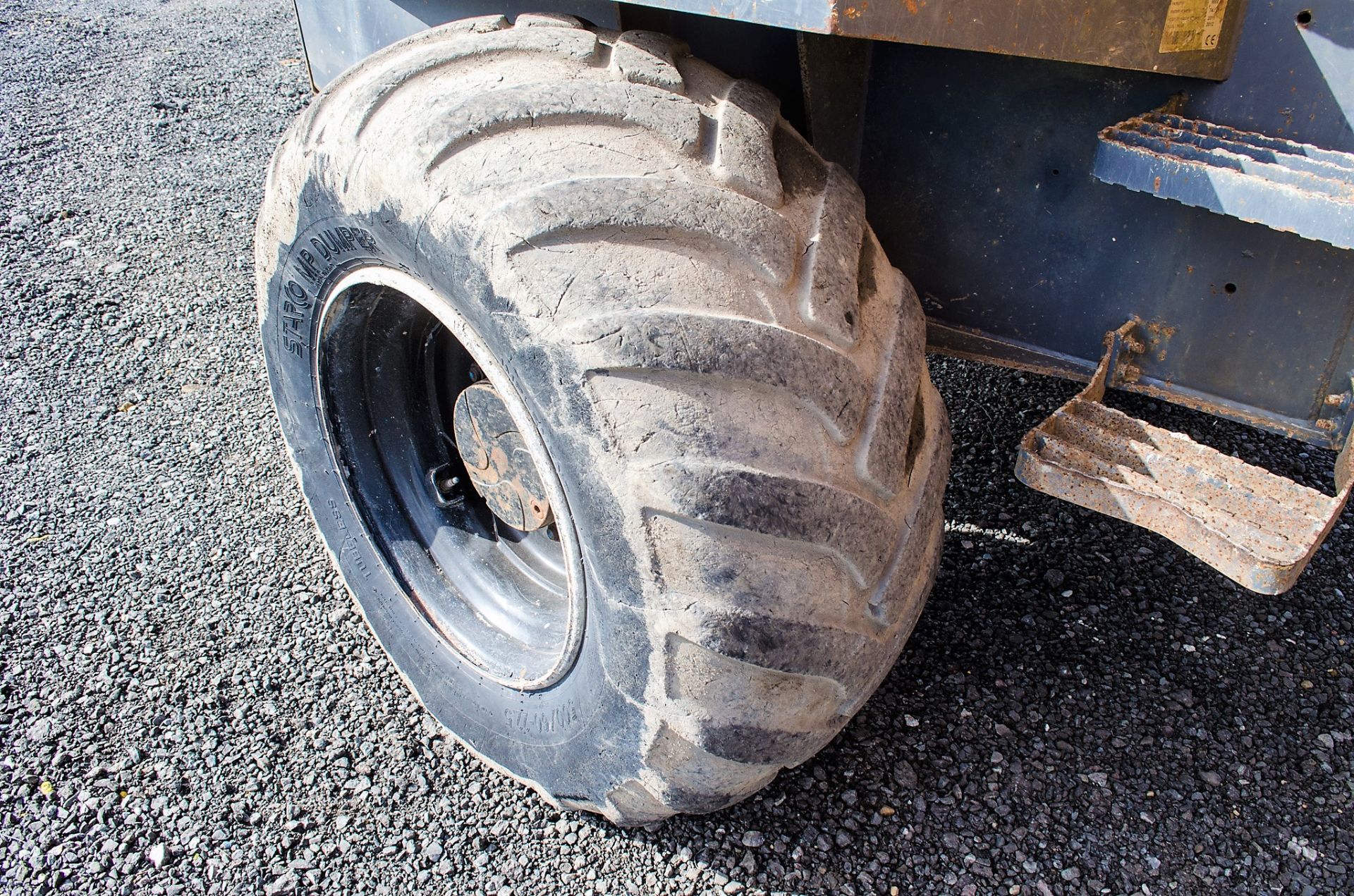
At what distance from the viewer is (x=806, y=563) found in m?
1.30

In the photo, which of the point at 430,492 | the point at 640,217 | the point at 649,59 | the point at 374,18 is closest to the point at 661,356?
the point at 640,217

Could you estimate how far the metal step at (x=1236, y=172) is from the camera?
128 centimetres

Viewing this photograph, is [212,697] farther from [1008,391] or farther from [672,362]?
[1008,391]

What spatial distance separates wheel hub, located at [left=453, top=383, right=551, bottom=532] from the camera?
69.1 inches

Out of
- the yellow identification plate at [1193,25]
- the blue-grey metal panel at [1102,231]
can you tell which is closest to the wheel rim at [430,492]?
the blue-grey metal panel at [1102,231]

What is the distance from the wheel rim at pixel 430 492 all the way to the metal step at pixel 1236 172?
3.34 feet

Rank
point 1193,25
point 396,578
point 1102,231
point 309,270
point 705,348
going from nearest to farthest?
1. point 705,348
2. point 1193,25
3. point 1102,231
4. point 309,270
5. point 396,578

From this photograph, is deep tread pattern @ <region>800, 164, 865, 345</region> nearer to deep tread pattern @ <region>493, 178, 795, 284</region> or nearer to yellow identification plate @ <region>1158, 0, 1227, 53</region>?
deep tread pattern @ <region>493, 178, 795, 284</region>

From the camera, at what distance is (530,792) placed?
1882 millimetres

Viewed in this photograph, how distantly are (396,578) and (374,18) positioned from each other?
42.6 inches

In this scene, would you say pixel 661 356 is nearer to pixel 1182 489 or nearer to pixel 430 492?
pixel 1182 489

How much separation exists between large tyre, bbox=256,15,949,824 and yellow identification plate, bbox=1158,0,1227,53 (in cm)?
46

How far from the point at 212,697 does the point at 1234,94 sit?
207cm

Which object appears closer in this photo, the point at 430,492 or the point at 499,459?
the point at 499,459
